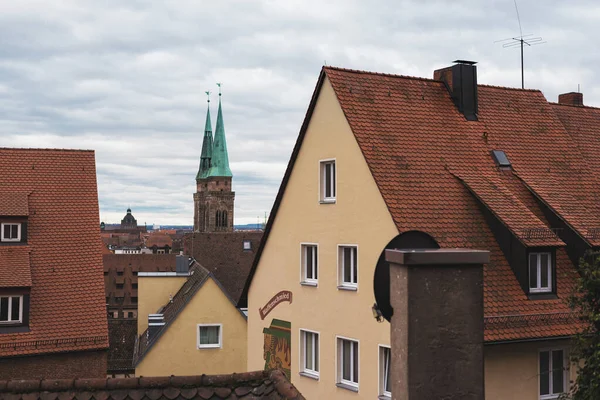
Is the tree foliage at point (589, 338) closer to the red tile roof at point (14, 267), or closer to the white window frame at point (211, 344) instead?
the red tile roof at point (14, 267)

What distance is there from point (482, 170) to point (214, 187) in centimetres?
12941

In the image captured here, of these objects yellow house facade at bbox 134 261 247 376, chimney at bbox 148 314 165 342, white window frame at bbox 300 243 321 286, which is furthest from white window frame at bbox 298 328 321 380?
chimney at bbox 148 314 165 342

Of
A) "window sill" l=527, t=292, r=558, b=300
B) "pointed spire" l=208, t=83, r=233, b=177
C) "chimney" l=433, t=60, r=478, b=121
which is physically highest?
"pointed spire" l=208, t=83, r=233, b=177

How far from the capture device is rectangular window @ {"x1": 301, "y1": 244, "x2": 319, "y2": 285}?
19.8 m

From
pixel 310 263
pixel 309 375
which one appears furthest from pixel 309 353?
pixel 310 263

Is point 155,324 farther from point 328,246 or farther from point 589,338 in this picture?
point 589,338

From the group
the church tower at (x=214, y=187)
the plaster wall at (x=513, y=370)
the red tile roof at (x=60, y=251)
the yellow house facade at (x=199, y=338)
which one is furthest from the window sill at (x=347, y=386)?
the church tower at (x=214, y=187)

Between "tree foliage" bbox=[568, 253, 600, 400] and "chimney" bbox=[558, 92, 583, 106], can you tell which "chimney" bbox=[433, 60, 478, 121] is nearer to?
"chimney" bbox=[558, 92, 583, 106]

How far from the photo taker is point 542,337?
620 inches

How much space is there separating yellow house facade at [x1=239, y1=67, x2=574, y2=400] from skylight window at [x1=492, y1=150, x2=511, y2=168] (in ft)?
4.95

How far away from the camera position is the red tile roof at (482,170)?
16542mm

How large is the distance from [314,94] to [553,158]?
656cm

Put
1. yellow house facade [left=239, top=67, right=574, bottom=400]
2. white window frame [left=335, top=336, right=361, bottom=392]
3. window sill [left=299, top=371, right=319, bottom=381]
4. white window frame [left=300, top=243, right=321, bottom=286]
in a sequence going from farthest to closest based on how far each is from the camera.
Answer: white window frame [left=300, top=243, right=321, bottom=286]
window sill [left=299, top=371, right=319, bottom=381]
white window frame [left=335, top=336, right=361, bottom=392]
yellow house facade [left=239, top=67, right=574, bottom=400]

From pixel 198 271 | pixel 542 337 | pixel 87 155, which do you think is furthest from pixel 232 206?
pixel 542 337
